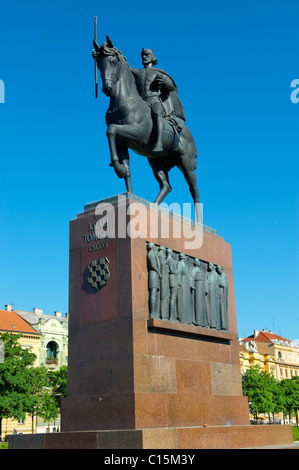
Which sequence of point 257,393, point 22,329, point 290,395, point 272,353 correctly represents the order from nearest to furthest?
point 22,329, point 257,393, point 290,395, point 272,353

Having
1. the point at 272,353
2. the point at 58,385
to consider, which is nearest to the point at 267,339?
the point at 272,353

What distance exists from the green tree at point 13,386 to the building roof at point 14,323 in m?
18.4

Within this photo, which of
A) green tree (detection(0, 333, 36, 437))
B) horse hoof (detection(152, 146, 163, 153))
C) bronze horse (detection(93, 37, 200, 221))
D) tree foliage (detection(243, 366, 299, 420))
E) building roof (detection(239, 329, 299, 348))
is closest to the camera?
bronze horse (detection(93, 37, 200, 221))

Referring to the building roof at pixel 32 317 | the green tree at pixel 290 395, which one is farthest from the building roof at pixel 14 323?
the green tree at pixel 290 395

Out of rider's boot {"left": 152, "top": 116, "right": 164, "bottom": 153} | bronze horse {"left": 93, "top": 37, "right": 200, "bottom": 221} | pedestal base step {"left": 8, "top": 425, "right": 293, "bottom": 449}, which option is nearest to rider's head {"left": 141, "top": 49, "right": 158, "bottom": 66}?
bronze horse {"left": 93, "top": 37, "right": 200, "bottom": 221}

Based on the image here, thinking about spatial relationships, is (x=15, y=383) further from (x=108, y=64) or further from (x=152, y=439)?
(x=152, y=439)

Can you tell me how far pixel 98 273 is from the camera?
42.3 feet

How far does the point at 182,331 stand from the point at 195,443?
2.73 metres

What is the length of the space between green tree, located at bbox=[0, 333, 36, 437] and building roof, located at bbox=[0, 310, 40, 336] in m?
18.4

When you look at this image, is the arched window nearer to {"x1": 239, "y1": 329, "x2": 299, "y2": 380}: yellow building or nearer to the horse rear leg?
{"x1": 239, "y1": 329, "x2": 299, "y2": 380}: yellow building

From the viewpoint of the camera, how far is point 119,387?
1163 centimetres

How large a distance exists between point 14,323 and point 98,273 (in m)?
51.3

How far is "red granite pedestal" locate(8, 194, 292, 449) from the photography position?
11273mm

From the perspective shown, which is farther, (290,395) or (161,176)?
(290,395)
